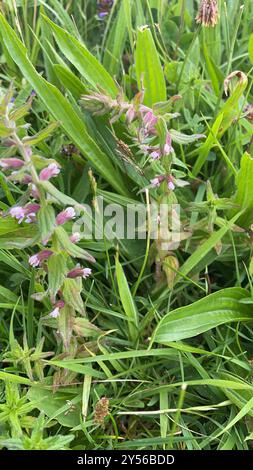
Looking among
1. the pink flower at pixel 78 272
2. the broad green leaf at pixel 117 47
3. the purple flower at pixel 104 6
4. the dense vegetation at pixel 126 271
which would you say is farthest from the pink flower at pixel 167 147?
the purple flower at pixel 104 6

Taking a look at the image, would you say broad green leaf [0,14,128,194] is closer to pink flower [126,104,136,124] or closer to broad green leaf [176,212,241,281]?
pink flower [126,104,136,124]

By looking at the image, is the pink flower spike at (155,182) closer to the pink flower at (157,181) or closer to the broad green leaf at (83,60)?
the pink flower at (157,181)

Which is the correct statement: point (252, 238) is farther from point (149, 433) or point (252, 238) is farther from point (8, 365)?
point (8, 365)

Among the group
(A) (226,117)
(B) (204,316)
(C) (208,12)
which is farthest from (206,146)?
(B) (204,316)

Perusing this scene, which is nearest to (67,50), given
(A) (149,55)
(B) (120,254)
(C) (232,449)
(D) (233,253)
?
(A) (149,55)

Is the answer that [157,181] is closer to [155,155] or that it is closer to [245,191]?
[155,155]

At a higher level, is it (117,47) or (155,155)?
(117,47)
